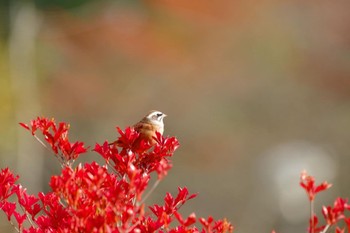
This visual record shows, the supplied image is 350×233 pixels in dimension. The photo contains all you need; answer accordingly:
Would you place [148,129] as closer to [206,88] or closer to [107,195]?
[107,195]

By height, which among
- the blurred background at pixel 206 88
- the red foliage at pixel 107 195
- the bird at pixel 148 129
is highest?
the blurred background at pixel 206 88

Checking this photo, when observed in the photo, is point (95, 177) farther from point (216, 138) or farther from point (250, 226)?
point (216, 138)

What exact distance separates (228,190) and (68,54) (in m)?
2.99

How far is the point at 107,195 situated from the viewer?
236 centimetres

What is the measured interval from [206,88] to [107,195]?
39.4ft

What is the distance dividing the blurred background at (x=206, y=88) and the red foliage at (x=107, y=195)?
7502mm

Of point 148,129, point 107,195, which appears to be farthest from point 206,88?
point 107,195

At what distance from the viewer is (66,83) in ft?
43.2

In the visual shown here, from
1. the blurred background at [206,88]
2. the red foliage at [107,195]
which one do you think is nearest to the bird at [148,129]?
the red foliage at [107,195]

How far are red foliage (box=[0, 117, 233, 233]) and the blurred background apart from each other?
24.6 ft

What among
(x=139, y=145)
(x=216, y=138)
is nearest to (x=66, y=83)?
(x=216, y=138)

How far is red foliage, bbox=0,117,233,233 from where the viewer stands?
2.34 meters

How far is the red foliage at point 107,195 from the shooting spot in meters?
2.34

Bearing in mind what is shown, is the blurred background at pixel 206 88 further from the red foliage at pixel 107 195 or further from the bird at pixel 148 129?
the red foliage at pixel 107 195
